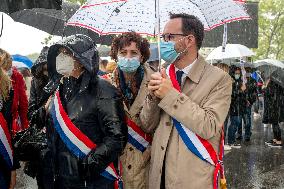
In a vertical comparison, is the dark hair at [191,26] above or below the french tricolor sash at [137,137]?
above

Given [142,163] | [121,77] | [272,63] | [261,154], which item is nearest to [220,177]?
[142,163]

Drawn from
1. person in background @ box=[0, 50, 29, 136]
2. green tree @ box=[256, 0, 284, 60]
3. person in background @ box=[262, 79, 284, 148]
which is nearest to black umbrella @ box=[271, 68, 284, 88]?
person in background @ box=[262, 79, 284, 148]

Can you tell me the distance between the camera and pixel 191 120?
275cm

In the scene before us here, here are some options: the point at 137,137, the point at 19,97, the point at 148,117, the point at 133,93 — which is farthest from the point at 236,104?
the point at 148,117

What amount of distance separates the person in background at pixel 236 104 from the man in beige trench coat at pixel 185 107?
7381mm

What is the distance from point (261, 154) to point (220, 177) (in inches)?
269

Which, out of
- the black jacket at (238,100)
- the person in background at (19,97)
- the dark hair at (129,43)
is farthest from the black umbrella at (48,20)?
the black jacket at (238,100)

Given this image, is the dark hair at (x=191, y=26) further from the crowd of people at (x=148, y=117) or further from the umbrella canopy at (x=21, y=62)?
the umbrella canopy at (x=21, y=62)

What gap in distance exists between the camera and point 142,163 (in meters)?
3.44

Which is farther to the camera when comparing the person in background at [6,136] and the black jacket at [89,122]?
the person in background at [6,136]

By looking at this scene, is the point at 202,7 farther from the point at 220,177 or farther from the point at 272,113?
the point at 272,113

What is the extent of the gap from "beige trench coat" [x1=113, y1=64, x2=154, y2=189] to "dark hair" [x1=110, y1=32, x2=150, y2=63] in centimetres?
38

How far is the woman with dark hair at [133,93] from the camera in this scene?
342 cm

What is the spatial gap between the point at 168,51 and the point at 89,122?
709 millimetres
